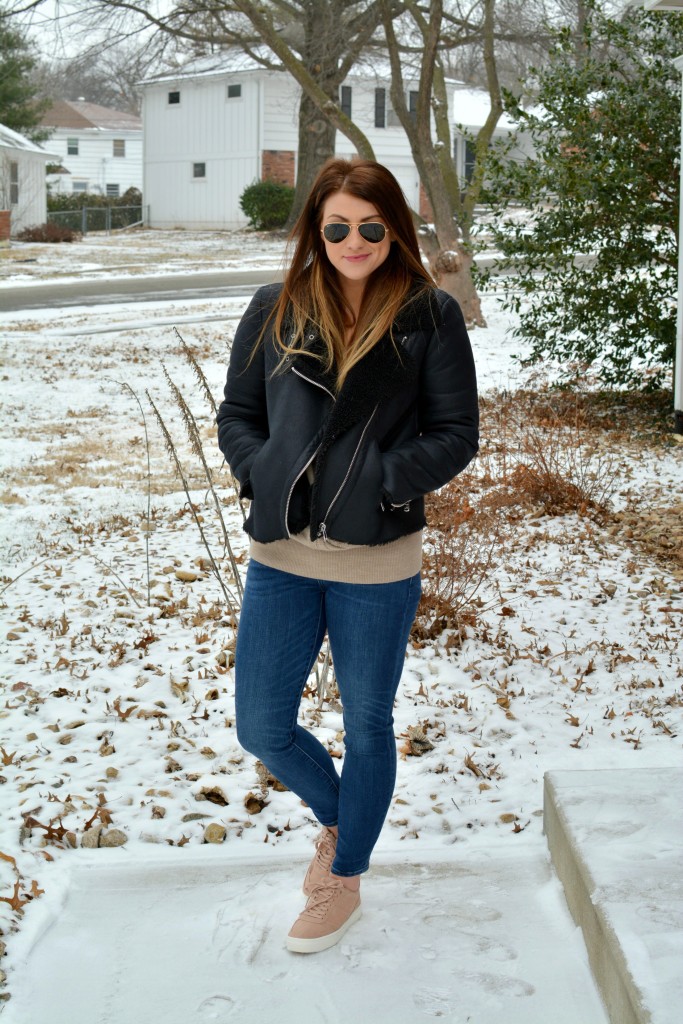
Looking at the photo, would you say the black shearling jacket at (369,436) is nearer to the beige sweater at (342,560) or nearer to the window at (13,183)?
the beige sweater at (342,560)

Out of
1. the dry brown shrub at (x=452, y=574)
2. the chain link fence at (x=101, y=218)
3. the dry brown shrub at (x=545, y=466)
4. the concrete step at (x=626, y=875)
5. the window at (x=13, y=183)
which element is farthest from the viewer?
the chain link fence at (x=101, y=218)

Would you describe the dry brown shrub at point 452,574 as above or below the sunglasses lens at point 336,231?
below

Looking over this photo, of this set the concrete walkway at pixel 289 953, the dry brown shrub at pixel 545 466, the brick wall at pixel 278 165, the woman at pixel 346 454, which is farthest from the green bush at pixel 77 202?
the woman at pixel 346 454

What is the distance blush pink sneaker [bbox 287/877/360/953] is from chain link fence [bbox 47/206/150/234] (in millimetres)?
34833

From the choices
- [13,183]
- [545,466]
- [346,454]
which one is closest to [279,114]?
[13,183]

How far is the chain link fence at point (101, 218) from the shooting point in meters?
36.6

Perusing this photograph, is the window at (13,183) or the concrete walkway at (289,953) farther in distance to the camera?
the window at (13,183)

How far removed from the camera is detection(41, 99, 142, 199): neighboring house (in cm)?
5650

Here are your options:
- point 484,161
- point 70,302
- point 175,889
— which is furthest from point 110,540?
point 70,302

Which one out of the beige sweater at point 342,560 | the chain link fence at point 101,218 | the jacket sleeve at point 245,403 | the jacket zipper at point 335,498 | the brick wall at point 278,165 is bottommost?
the beige sweater at point 342,560

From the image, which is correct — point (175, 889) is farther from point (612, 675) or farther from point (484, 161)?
point (484, 161)

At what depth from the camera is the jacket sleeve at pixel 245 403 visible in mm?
2738

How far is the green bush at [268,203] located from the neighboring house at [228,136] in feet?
7.35

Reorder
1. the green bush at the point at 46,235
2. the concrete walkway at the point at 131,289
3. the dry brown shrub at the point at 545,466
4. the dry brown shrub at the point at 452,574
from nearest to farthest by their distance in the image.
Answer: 1. the dry brown shrub at the point at 452,574
2. the dry brown shrub at the point at 545,466
3. the concrete walkway at the point at 131,289
4. the green bush at the point at 46,235
